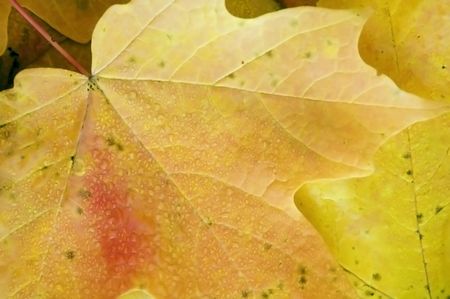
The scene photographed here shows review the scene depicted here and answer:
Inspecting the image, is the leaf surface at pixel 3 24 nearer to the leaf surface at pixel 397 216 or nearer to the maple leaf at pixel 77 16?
the maple leaf at pixel 77 16

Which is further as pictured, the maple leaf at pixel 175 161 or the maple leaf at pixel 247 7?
the maple leaf at pixel 247 7

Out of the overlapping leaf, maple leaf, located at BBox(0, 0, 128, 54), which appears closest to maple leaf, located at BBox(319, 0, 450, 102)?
the overlapping leaf

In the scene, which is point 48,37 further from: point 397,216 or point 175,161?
point 397,216

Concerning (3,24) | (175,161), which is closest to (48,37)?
(3,24)

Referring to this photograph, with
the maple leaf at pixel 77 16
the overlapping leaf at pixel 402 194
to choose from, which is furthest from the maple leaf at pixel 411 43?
the maple leaf at pixel 77 16

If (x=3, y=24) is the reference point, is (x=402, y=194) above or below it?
below

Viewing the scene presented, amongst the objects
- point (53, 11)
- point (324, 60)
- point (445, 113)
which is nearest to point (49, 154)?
point (53, 11)

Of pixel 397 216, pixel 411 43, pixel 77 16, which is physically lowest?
pixel 397 216

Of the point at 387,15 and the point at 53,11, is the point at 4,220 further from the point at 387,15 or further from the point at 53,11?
the point at 387,15

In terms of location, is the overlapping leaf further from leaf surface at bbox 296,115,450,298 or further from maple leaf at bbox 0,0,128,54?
maple leaf at bbox 0,0,128,54
